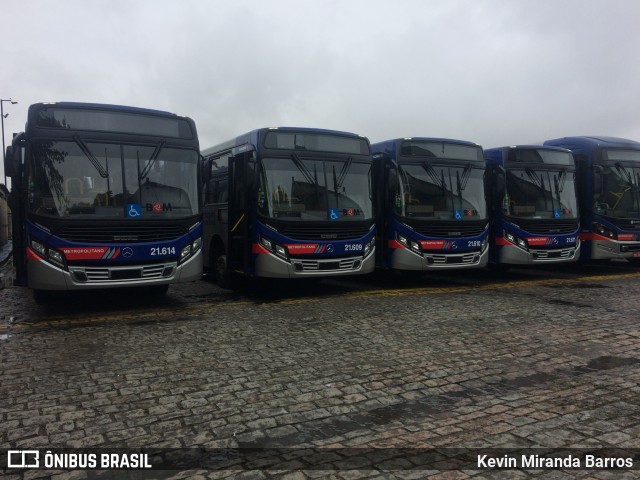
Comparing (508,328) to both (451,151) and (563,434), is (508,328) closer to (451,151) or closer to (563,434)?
(563,434)

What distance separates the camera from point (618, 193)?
13.5 m

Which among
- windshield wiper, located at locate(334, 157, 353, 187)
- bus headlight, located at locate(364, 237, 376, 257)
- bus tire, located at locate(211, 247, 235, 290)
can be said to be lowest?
bus tire, located at locate(211, 247, 235, 290)

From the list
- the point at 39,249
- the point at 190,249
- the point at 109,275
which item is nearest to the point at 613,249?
the point at 190,249

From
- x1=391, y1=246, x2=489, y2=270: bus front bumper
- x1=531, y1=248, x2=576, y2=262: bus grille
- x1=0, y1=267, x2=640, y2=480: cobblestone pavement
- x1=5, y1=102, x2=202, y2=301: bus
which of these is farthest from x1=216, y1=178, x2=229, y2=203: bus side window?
x1=531, y1=248, x2=576, y2=262: bus grille

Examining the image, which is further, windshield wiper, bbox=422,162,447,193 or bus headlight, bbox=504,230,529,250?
bus headlight, bbox=504,230,529,250

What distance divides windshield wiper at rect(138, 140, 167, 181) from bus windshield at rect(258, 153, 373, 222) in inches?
75.5

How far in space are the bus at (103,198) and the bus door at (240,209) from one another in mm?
1160

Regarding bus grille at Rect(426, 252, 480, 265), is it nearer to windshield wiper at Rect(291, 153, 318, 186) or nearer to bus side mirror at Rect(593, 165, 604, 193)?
windshield wiper at Rect(291, 153, 318, 186)

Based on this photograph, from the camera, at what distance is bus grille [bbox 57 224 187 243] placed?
7902mm

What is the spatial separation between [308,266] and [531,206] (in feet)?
20.2

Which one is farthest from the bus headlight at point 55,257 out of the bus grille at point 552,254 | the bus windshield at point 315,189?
the bus grille at point 552,254

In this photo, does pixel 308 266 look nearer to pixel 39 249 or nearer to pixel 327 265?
pixel 327 265

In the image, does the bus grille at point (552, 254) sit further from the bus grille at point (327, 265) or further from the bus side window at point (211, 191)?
the bus side window at point (211, 191)

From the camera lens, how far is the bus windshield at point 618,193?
44.3ft
